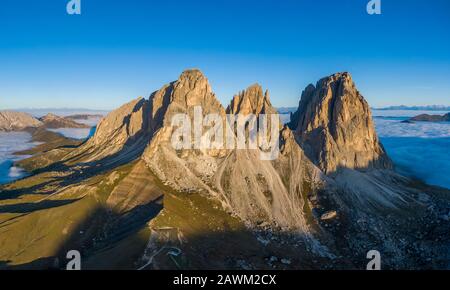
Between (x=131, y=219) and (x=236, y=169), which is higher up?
(x=236, y=169)

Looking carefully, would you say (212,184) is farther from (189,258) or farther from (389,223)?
(389,223)

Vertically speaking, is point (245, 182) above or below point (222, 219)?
above

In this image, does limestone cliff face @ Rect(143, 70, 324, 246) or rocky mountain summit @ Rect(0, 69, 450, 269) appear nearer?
rocky mountain summit @ Rect(0, 69, 450, 269)

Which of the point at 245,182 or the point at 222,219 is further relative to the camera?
the point at 245,182

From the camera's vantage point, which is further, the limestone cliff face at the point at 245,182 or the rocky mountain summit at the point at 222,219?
the limestone cliff face at the point at 245,182

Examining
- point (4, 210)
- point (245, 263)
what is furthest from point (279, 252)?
point (4, 210)
